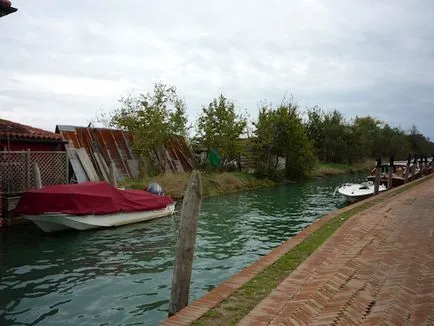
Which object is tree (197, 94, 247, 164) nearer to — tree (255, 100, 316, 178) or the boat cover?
tree (255, 100, 316, 178)

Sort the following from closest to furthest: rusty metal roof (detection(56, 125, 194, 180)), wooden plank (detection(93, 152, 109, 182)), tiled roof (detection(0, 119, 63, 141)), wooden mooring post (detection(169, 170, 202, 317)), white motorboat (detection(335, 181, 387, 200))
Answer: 1. wooden mooring post (detection(169, 170, 202, 317))
2. tiled roof (detection(0, 119, 63, 141))
3. white motorboat (detection(335, 181, 387, 200))
4. wooden plank (detection(93, 152, 109, 182))
5. rusty metal roof (detection(56, 125, 194, 180))

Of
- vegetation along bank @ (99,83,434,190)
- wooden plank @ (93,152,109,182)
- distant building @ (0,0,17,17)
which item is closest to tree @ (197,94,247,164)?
vegetation along bank @ (99,83,434,190)

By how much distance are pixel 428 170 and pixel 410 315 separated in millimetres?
40033

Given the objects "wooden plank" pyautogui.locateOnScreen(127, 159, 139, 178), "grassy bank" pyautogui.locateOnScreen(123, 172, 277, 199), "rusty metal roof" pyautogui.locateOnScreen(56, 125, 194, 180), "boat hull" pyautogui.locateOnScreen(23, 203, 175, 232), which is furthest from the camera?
"wooden plank" pyautogui.locateOnScreen(127, 159, 139, 178)

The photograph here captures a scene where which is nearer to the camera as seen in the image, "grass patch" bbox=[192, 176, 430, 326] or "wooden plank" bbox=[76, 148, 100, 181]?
"grass patch" bbox=[192, 176, 430, 326]

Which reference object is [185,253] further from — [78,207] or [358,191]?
[358,191]

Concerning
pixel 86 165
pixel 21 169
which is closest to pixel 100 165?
pixel 86 165

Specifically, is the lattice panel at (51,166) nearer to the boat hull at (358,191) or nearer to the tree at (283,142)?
the boat hull at (358,191)

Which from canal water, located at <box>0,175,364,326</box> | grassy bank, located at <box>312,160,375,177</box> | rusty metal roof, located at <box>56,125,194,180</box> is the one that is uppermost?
rusty metal roof, located at <box>56,125,194,180</box>

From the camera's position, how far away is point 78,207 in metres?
13.6

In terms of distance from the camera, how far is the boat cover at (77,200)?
13453 millimetres

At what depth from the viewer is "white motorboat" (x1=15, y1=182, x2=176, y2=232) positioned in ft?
44.0

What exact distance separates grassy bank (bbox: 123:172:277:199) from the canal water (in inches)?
236

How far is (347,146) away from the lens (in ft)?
175
